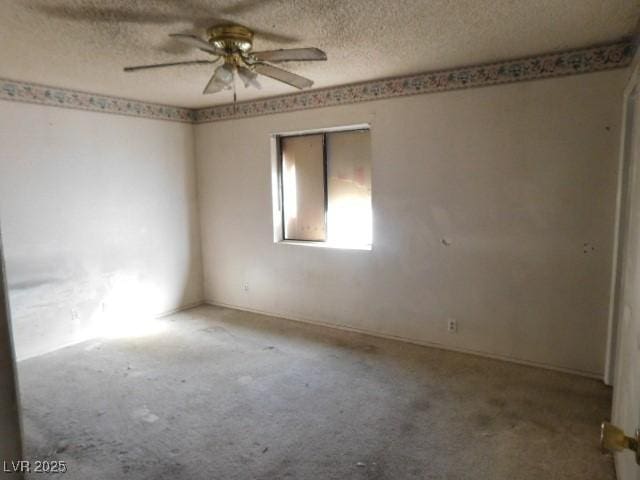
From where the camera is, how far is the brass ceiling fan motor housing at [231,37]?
242 cm

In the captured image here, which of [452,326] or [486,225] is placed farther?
[452,326]

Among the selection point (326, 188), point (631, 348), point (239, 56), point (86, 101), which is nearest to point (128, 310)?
point (86, 101)

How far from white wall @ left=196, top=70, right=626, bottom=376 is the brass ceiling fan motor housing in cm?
166

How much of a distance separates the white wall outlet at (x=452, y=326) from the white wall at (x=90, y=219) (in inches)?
121

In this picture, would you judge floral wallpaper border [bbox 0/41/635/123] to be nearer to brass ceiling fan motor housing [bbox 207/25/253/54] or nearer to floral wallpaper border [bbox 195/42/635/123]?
floral wallpaper border [bbox 195/42/635/123]

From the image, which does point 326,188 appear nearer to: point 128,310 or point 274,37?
point 274,37

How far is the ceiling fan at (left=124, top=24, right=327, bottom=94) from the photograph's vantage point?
7.64ft

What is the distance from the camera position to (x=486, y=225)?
3459 mm

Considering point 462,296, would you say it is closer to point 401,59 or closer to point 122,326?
point 401,59

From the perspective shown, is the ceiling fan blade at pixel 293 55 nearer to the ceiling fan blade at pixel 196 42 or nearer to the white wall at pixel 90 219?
the ceiling fan blade at pixel 196 42

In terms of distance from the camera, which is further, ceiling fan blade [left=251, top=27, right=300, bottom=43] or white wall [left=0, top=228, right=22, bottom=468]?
ceiling fan blade [left=251, top=27, right=300, bottom=43]

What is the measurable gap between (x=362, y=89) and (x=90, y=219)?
9.45 ft

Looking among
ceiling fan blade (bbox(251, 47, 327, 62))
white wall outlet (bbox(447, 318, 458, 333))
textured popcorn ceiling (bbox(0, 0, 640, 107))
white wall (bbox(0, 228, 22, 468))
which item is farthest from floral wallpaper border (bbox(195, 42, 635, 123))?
white wall (bbox(0, 228, 22, 468))

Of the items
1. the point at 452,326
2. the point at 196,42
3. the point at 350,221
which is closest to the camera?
the point at 196,42
